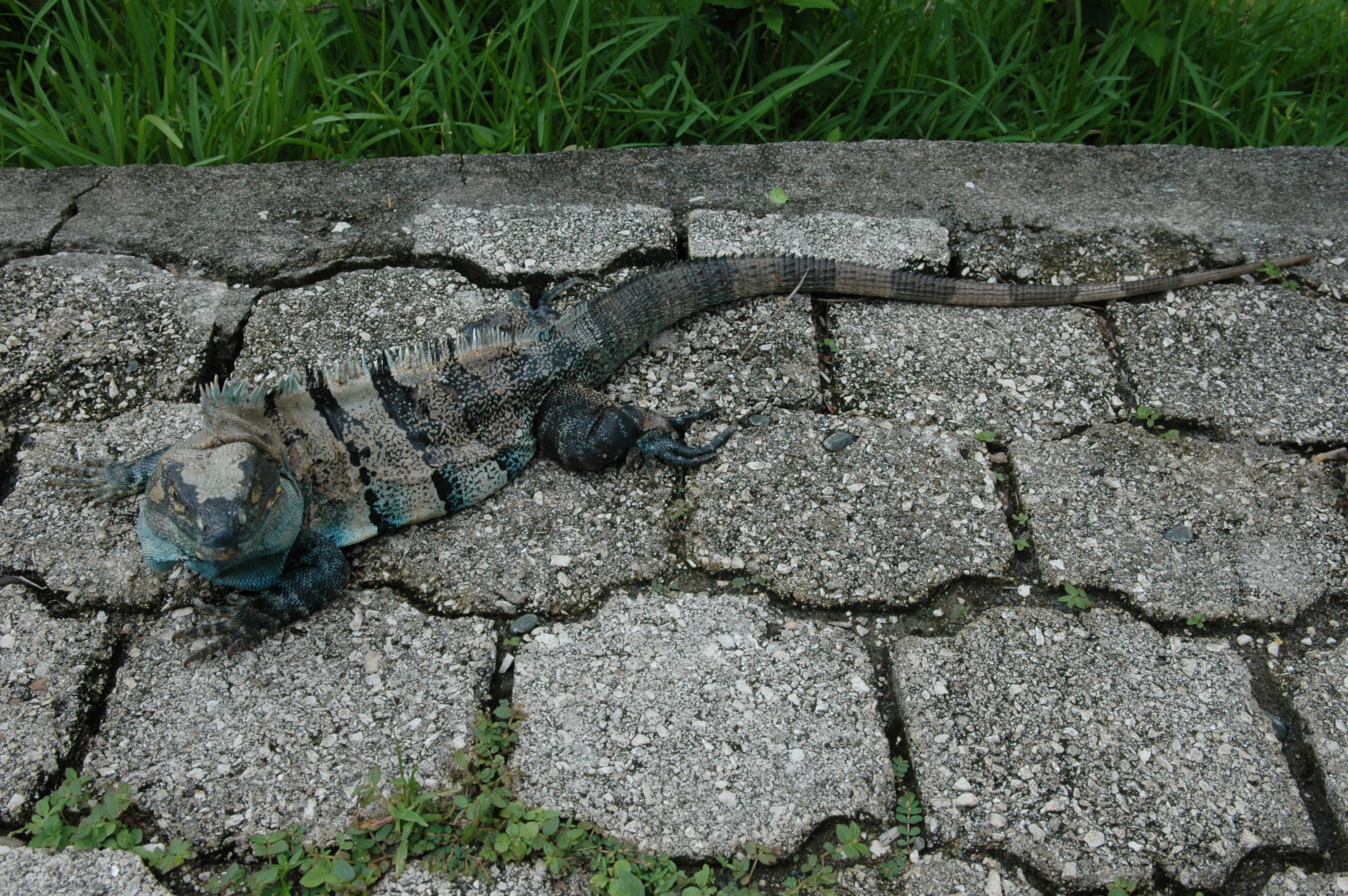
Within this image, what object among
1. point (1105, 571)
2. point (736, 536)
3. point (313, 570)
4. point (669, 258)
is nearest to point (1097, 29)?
point (669, 258)

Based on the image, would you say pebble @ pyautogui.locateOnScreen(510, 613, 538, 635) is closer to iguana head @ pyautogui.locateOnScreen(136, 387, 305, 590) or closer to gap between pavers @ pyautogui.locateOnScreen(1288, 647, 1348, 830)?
iguana head @ pyautogui.locateOnScreen(136, 387, 305, 590)

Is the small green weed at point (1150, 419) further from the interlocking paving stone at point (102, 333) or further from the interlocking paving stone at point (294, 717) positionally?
the interlocking paving stone at point (102, 333)

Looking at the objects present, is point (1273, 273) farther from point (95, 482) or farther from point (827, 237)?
point (95, 482)

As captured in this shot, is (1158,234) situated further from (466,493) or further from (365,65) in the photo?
(365,65)

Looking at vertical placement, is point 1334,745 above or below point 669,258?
below

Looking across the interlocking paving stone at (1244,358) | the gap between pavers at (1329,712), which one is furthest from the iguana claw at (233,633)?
the interlocking paving stone at (1244,358)

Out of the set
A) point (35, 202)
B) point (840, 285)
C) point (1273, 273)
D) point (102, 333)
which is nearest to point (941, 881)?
point (840, 285)

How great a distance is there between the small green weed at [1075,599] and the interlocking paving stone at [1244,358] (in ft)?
2.54

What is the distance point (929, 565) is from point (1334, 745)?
0.98 m

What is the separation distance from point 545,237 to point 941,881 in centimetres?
237

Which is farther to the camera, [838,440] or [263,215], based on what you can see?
[263,215]

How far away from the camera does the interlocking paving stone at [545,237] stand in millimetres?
3344

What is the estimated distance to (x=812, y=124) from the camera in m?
4.08

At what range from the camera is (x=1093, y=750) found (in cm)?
222
